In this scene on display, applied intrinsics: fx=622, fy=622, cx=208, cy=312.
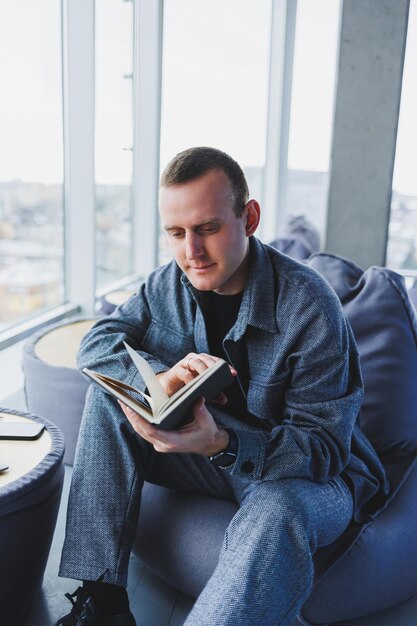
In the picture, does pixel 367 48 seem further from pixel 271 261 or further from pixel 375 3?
pixel 271 261

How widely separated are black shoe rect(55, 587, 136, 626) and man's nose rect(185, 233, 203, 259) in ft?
2.80

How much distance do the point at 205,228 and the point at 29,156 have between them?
2.13 m

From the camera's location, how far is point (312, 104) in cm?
591

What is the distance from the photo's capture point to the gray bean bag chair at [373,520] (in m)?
1.58

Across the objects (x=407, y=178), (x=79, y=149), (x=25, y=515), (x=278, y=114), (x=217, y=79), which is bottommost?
(x=25, y=515)

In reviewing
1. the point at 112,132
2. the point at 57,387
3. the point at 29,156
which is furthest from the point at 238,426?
the point at 112,132

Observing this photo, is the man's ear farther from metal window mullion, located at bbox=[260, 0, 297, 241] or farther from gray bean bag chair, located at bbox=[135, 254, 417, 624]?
metal window mullion, located at bbox=[260, 0, 297, 241]

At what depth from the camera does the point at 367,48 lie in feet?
12.1

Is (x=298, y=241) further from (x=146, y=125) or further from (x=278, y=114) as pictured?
(x=278, y=114)

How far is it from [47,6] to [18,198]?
3.49 ft

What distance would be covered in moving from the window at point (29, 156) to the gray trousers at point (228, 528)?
1.84m

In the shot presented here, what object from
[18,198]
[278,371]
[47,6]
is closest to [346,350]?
[278,371]

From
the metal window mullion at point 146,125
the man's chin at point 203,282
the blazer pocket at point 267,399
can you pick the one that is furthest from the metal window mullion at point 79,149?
the blazer pocket at point 267,399

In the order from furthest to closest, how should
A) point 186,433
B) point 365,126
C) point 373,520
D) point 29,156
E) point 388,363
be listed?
point 365,126
point 29,156
point 388,363
point 373,520
point 186,433
